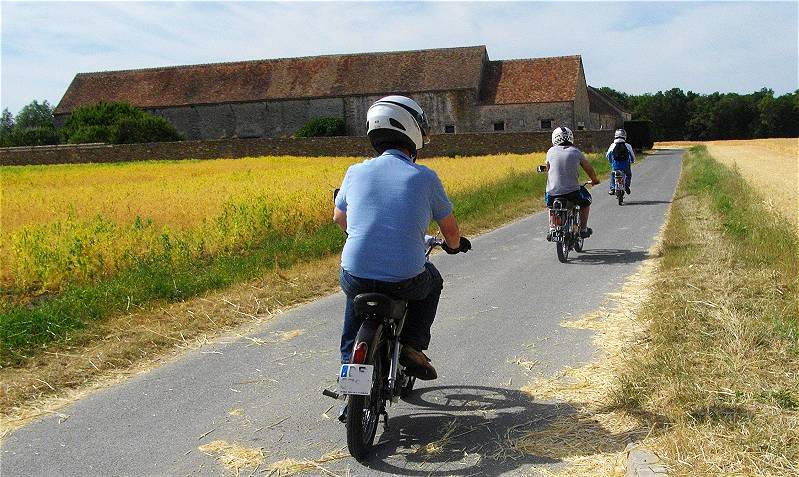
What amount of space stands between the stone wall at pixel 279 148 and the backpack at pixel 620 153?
24572 mm

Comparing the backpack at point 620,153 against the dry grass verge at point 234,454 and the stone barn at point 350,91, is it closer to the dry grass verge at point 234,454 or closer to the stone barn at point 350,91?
the dry grass verge at point 234,454

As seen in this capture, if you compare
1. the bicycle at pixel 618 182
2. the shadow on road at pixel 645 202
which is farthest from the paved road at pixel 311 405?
the shadow on road at pixel 645 202

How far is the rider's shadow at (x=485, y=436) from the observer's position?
419 centimetres

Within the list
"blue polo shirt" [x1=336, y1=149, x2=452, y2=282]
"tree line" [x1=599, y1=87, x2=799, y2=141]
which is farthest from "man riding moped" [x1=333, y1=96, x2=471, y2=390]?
"tree line" [x1=599, y1=87, x2=799, y2=141]

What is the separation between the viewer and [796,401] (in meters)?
4.39

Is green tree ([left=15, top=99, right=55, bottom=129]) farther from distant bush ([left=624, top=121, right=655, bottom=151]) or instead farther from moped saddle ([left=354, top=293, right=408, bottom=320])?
moped saddle ([left=354, top=293, right=408, bottom=320])

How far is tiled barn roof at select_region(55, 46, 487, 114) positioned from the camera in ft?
188

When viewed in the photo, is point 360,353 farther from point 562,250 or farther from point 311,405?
point 562,250

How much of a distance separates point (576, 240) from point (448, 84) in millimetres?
45879

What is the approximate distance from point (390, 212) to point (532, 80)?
5489 cm

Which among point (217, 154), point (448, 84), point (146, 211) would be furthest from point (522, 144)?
point (146, 211)

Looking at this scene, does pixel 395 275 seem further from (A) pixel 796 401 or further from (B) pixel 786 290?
(B) pixel 786 290

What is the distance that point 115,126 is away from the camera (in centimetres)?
5344

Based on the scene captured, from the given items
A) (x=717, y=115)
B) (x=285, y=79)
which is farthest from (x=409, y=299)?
(x=717, y=115)
